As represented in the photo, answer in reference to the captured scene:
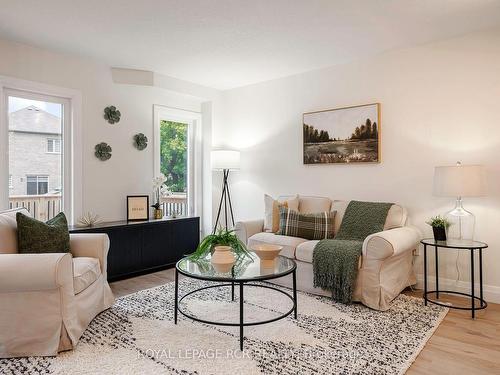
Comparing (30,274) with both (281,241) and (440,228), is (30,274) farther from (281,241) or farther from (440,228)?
(440,228)

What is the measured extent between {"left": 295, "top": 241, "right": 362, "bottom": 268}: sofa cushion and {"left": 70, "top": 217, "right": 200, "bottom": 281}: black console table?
1768 millimetres

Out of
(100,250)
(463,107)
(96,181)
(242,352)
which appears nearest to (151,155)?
(96,181)

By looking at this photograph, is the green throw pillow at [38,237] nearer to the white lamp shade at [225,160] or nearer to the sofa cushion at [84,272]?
the sofa cushion at [84,272]

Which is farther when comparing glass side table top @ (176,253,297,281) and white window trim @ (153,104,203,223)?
white window trim @ (153,104,203,223)

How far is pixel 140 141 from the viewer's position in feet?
15.0

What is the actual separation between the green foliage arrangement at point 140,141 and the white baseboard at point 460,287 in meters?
3.52

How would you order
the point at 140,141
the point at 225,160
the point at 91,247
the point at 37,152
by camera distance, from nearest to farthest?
the point at 91,247
the point at 37,152
the point at 140,141
the point at 225,160

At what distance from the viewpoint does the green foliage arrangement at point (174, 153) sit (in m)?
5.00

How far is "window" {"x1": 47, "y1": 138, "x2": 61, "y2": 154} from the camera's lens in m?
3.89

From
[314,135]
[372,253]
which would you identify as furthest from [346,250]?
[314,135]

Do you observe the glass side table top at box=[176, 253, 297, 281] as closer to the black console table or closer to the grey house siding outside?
the black console table

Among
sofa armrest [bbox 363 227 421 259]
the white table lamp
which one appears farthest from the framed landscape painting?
sofa armrest [bbox 363 227 421 259]

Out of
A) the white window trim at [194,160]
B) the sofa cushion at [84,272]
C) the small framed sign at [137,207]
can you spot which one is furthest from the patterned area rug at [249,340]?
the white window trim at [194,160]

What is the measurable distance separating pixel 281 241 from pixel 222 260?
1.30 meters
